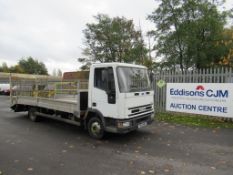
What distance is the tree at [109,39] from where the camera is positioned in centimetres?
3008

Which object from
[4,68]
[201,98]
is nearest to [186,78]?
[201,98]

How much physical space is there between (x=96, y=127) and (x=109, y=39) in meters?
25.4

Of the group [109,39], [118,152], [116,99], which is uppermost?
[109,39]

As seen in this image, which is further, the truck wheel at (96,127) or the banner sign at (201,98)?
the banner sign at (201,98)

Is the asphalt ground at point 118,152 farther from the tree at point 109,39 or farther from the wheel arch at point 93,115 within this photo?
the tree at point 109,39

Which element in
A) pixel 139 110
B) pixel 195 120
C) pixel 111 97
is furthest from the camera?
pixel 195 120

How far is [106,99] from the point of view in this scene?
6164mm

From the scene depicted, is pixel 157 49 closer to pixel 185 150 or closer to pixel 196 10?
pixel 196 10

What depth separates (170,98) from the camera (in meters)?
10.2

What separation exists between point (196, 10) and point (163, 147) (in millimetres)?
18409

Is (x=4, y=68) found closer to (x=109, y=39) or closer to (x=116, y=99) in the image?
(x=109, y=39)

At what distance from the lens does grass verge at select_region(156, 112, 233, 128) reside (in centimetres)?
840

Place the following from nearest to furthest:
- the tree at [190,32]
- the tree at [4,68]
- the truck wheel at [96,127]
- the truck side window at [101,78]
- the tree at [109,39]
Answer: the truck side window at [101,78] < the truck wheel at [96,127] < the tree at [190,32] < the tree at [109,39] < the tree at [4,68]

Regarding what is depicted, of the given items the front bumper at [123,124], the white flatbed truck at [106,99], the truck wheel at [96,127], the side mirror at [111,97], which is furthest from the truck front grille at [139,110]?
the truck wheel at [96,127]
